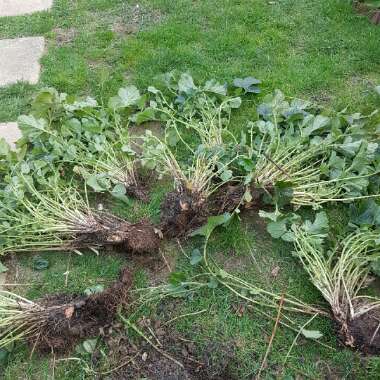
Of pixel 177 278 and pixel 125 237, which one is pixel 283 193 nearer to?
pixel 177 278

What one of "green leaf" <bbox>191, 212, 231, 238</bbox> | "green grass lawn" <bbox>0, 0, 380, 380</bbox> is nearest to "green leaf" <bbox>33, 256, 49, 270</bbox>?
"green grass lawn" <bbox>0, 0, 380, 380</bbox>

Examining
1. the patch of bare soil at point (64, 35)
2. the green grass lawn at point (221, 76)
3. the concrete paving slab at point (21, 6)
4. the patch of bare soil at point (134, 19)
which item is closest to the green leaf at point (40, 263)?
the green grass lawn at point (221, 76)

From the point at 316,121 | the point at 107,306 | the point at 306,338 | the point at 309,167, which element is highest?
the point at 316,121

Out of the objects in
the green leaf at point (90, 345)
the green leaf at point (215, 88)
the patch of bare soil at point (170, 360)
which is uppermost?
the green leaf at point (215, 88)

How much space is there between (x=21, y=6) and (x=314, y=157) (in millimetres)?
3854

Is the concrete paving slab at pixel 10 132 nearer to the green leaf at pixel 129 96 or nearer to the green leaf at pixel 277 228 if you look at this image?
the green leaf at pixel 129 96

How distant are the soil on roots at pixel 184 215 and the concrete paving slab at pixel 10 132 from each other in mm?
1502

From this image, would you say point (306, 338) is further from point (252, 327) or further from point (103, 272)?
point (103, 272)

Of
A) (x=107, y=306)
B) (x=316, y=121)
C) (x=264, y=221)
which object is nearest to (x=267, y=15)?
(x=316, y=121)

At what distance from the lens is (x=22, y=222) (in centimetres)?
274

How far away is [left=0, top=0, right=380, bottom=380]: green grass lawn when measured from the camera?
2395 millimetres

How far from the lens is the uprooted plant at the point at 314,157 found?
2.87 metres

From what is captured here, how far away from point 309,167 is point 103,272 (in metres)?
1.50

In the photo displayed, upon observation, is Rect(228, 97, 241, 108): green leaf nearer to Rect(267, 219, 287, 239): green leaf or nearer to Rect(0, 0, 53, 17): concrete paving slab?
Rect(267, 219, 287, 239): green leaf
